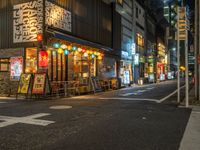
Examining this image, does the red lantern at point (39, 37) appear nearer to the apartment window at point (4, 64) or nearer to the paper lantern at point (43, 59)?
the paper lantern at point (43, 59)

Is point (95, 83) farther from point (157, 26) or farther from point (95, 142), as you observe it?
point (157, 26)

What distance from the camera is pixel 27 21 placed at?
2052 cm

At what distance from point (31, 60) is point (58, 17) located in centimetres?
417

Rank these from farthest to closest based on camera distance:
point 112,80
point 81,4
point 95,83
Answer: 1. point 112,80
2. point 81,4
3. point 95,83

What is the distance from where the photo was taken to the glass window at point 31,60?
20344mm

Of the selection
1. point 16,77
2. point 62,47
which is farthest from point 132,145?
point 16,77

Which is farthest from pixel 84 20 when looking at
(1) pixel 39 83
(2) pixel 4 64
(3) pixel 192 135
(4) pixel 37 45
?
(3) pixel 192 135

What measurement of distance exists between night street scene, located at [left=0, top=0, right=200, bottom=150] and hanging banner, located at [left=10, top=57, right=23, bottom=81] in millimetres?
79

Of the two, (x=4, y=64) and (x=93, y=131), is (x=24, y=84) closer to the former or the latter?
(x=4, y=64)

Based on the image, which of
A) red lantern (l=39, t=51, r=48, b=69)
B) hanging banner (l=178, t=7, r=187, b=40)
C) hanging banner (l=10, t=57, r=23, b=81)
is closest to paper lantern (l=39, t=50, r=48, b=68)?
red lantern (l=39, t=51, r=48, b=69)

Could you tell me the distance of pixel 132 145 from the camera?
638cm

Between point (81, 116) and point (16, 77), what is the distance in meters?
12.5

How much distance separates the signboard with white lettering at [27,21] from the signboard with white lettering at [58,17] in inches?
29.3

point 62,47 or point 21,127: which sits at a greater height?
point 62,47
